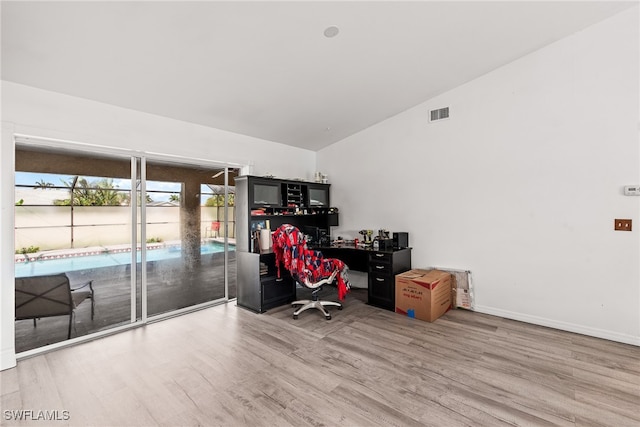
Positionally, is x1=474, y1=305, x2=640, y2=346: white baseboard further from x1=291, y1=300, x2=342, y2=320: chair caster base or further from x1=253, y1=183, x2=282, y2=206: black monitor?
x1=253, y1=183, x2=282, y2=206: black monitor

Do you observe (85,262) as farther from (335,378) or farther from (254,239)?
(335,378)

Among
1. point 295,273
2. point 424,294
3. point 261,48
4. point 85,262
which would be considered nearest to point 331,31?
point 261,48

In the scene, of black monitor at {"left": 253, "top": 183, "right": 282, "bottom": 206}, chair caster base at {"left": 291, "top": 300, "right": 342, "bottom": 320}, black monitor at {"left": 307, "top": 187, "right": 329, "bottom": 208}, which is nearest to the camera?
chair caster base at {"left": 291, "top": 300, "right": 342, "bottom": 320}

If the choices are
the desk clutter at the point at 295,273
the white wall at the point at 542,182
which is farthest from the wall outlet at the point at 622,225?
the desk clutter at the point at 295,273

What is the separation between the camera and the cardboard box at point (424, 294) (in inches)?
135

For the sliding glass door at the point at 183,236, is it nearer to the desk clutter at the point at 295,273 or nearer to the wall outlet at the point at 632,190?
the desk clutter at the point at 295,273

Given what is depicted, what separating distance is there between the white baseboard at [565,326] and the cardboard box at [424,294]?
54 centimetres

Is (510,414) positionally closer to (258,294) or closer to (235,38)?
(258,294)

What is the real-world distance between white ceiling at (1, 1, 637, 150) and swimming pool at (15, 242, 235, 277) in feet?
5.76

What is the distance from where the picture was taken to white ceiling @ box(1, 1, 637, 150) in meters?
2.14

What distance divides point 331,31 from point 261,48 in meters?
0.67

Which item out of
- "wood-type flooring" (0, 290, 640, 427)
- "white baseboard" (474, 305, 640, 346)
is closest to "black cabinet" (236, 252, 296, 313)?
"wood-type flooring" (0, 290, 640, 427)

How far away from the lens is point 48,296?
9.73 ft

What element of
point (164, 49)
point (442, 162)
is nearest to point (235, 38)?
point (164, 49)
